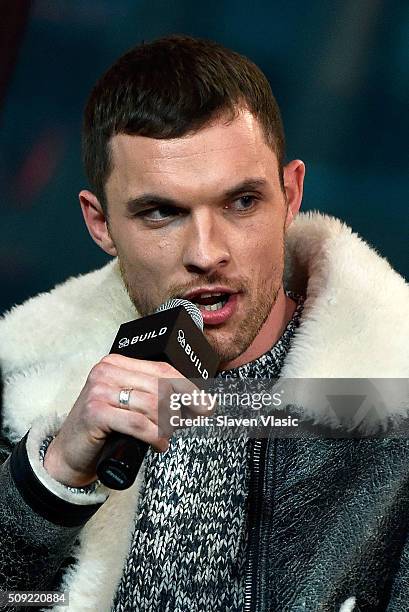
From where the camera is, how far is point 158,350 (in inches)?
38.4

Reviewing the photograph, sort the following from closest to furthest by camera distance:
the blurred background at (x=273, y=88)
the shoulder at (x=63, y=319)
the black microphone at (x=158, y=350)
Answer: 1. the black microphone at (x=158, y=350)
2. the shoulder at (x=63, y=319)
3. the blurred background at (x=273, y=88)

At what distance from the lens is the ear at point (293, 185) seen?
5.01 feet

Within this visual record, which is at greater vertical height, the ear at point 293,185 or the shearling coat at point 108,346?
the ear at point 293,185

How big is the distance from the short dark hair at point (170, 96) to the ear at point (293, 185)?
0.03m

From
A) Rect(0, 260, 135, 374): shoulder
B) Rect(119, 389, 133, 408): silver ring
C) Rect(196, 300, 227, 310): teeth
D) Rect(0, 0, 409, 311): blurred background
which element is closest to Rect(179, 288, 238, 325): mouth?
Rect(196, 300, 227, 310): teeth

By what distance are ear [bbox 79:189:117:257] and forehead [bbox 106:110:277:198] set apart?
16 cm

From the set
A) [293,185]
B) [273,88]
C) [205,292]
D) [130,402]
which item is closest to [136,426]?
[130,402]

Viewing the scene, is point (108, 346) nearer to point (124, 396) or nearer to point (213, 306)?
point (213, 306)

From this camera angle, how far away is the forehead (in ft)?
4.42

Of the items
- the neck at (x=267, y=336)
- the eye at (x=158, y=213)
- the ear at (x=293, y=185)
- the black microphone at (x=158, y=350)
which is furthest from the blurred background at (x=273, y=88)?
the black microphone at (x=158, y=350)

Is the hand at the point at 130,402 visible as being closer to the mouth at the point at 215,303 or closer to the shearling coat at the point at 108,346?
the shearling coat at the point at 108,346

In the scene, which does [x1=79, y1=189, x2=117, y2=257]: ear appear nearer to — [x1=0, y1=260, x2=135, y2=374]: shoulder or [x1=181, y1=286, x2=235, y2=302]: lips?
[x1=0, y1=260, x2=135, y2=374]: shoulder

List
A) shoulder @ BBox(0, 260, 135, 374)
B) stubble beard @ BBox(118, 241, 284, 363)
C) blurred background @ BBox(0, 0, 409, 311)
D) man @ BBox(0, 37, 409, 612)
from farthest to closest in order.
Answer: blurred background @ BBox(0, 0, 409, 311), shoulder @ BBox(0, 260, 135, 374), stubble beard @ BBox(118, 241, 284, 363), man @ BBox(0, 37, 409, 612)

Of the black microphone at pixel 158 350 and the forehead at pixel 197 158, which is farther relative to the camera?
the forehead at pixel 197 158
